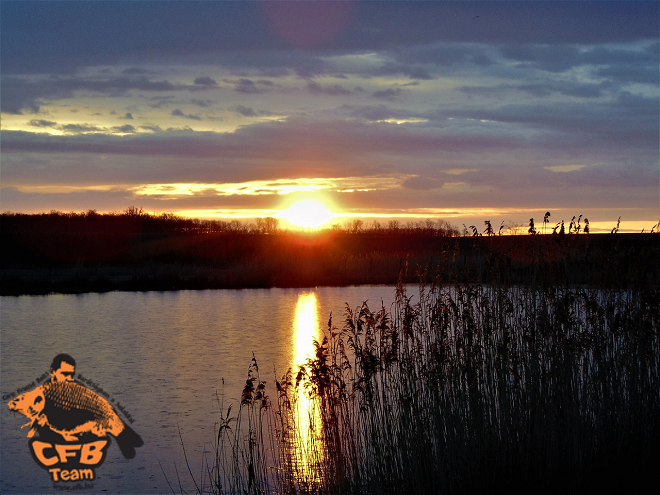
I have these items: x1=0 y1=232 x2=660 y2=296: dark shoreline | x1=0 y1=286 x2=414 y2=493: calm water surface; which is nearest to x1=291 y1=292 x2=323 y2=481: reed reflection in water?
x1=0 y1=286 x2=414 y2=493: calm water surface

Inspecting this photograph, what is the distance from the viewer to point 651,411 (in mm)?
4828

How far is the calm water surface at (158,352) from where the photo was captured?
6.12 meters

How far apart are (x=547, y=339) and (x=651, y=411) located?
1005 mm

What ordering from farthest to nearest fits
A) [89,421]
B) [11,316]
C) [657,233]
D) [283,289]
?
[283,289] → [11,316] → [657,233] → [89,421]

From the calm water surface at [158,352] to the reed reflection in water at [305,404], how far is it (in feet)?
0.27

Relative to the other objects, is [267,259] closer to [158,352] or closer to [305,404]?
[158,352]

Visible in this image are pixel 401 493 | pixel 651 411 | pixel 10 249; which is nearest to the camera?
pixel 401 493

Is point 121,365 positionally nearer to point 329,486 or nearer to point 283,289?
point 329,486

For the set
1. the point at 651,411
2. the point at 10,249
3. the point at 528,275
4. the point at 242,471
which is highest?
Result: the point at 10,249

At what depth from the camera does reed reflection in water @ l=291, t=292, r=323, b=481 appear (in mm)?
5262

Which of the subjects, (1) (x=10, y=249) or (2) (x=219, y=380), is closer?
(2) (x=219, y=380)

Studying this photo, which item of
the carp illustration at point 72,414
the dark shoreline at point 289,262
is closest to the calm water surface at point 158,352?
the carp illustration at point 72,414

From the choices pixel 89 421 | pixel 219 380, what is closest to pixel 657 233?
pixel 89 421

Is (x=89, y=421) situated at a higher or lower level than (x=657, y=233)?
lower
